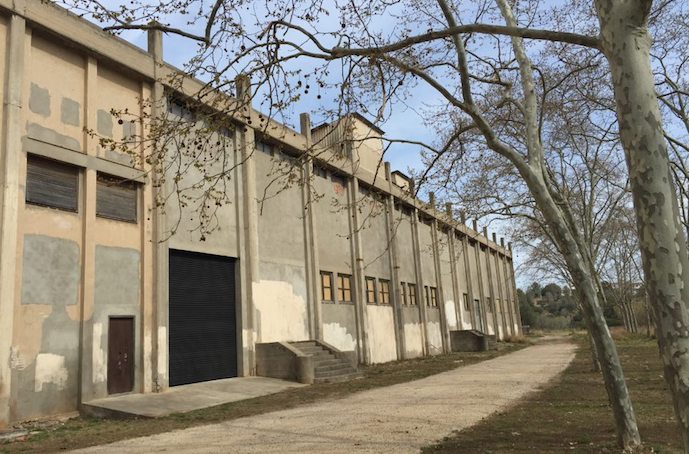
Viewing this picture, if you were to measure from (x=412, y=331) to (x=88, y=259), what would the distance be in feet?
71.4

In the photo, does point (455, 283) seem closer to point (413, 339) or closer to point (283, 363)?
point (413, 339)

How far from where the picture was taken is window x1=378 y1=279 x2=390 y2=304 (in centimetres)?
2912

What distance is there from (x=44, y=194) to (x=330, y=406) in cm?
818

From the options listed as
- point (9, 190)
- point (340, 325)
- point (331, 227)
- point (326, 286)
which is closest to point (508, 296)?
point (340, 325)

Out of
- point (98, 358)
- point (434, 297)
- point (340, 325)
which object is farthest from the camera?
point (434, 297)

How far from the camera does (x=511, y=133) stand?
53.5 ft

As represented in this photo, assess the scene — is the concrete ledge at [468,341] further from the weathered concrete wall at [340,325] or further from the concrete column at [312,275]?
the concrete column at [312,275]

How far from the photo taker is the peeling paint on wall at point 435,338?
1362 inches

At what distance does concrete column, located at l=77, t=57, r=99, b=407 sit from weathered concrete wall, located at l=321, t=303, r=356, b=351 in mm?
11284

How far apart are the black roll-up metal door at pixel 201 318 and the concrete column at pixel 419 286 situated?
16780 millimetres

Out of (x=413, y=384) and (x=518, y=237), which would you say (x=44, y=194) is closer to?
(x=413, y=384)

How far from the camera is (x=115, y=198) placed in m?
14.7

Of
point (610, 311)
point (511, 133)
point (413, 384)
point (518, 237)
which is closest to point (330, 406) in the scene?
point (413, 384)

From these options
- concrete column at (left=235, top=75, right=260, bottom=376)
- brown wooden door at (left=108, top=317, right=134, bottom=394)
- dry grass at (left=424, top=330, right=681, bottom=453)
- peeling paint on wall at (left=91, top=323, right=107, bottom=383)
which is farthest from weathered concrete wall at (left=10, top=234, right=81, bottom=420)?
dry grass at (left=424, top=330, right=681, bottom=453)
